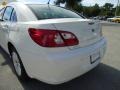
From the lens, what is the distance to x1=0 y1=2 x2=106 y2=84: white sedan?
312cm

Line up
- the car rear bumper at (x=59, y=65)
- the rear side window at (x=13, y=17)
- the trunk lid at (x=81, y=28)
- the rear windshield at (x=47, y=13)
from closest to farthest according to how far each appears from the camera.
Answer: the car rear bumper at (x=59, y=65) → the trunk lid at (x=81, y=28) → the rear windshield at (x=47, y=13) → the rear side window at (x=13, y=17)

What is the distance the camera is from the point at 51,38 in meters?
3.14

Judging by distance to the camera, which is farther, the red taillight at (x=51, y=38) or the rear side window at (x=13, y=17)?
the rear side window at (x=13, y=17)

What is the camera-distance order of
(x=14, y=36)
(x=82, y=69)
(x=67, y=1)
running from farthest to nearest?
(x=67, y=1)
(x=14, y=36)
(x=82, y=69)

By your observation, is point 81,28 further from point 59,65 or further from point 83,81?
point 83,81

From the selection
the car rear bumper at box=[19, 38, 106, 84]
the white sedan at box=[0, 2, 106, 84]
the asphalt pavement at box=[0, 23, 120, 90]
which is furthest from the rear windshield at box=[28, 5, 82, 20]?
the asphalt pavement at box=[0, 23, 120, 90]

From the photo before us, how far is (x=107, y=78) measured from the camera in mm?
4156

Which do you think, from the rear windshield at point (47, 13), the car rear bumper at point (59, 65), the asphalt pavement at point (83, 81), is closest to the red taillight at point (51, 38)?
the car rear bumper at point (59, 65)

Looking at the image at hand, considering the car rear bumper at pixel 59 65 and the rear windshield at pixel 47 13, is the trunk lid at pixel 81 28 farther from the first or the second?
the rear windshield at pixel 47 13

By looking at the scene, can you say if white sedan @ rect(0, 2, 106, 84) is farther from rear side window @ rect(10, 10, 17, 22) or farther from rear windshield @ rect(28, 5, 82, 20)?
rear side window @ rect(10, 10, 17, 22)

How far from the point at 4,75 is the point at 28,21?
154 cm

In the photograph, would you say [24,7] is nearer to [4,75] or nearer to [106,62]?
[4,75]

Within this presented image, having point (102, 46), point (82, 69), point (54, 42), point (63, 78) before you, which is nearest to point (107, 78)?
point (102, 46)

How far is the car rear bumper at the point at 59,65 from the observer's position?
3084 mm
